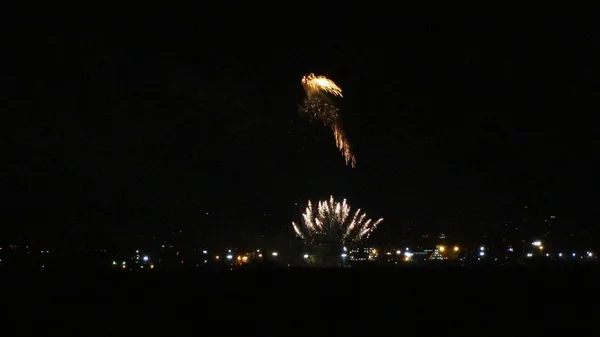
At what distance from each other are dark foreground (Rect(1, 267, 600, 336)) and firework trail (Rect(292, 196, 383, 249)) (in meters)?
24.8

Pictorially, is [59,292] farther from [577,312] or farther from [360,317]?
[577,312]

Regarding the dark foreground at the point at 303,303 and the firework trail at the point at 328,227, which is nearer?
the dark foreground at the point at 303,303

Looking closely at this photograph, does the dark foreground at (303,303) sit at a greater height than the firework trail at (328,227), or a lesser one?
lesser

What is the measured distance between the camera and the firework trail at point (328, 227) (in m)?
32.0

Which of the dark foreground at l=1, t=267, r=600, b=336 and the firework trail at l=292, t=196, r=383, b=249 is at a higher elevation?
the firework trail at l=292, t=196, r=383, b=249

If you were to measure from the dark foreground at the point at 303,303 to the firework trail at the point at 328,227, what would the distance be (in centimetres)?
2481

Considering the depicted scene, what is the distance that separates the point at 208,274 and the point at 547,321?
2962mm

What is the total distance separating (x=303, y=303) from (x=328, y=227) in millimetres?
26109

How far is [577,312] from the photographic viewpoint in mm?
6086

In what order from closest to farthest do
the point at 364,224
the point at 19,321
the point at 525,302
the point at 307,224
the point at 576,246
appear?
1. the point at 19,321
2. the point at 525,302
3. the point at 576,246
4. the point at 307,224
5. the point at 364,224

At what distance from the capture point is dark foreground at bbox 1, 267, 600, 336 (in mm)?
5914

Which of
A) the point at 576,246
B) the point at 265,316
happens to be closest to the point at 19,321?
the point at 265,316

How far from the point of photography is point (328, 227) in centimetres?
3222

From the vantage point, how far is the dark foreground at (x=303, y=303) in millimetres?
5914
